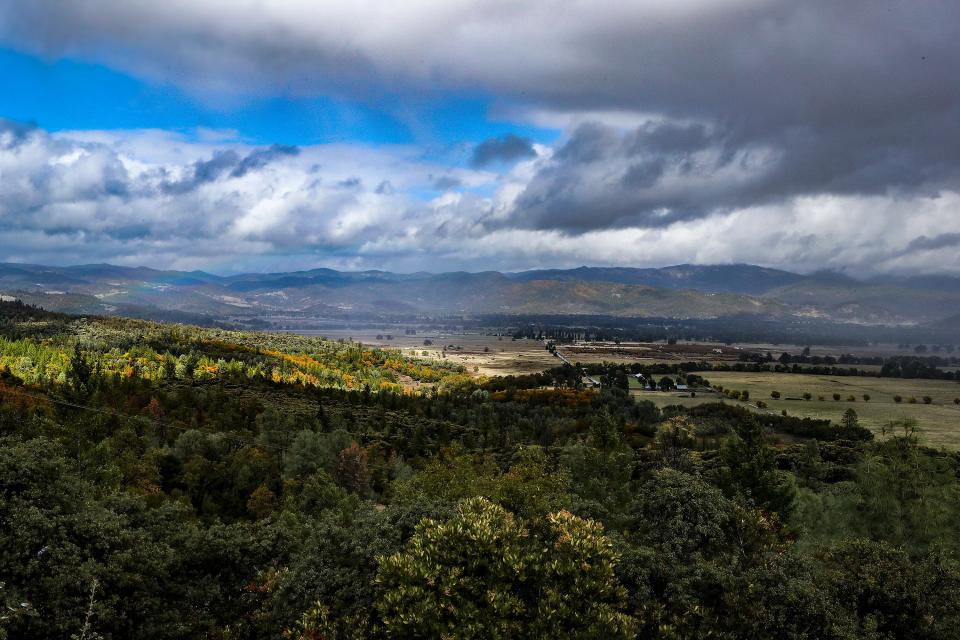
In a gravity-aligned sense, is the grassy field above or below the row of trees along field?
below

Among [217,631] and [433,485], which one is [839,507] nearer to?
[433,485]

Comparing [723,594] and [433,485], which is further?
[433,485]

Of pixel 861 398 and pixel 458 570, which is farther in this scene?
pixel 861 398

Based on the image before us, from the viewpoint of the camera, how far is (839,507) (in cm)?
4269

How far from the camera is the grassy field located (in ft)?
384

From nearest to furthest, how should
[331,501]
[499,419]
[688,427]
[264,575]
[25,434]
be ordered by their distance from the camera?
[264,575] < [331,501] < [25,434] < [688,427] < [499,419]

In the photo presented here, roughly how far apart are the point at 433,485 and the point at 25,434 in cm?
3897

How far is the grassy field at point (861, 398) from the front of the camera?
384 ft


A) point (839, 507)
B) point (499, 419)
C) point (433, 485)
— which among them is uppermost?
point (433, 485)

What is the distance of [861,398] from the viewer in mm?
153500

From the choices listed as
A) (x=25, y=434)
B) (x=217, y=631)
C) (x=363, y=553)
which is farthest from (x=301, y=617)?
(x=25, y=434)

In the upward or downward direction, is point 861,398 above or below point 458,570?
below

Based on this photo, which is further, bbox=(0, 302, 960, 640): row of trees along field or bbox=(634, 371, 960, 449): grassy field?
bbox=(634, 371, 960, 449): grassy field

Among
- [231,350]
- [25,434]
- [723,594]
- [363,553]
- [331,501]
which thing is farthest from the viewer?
[231,350]
